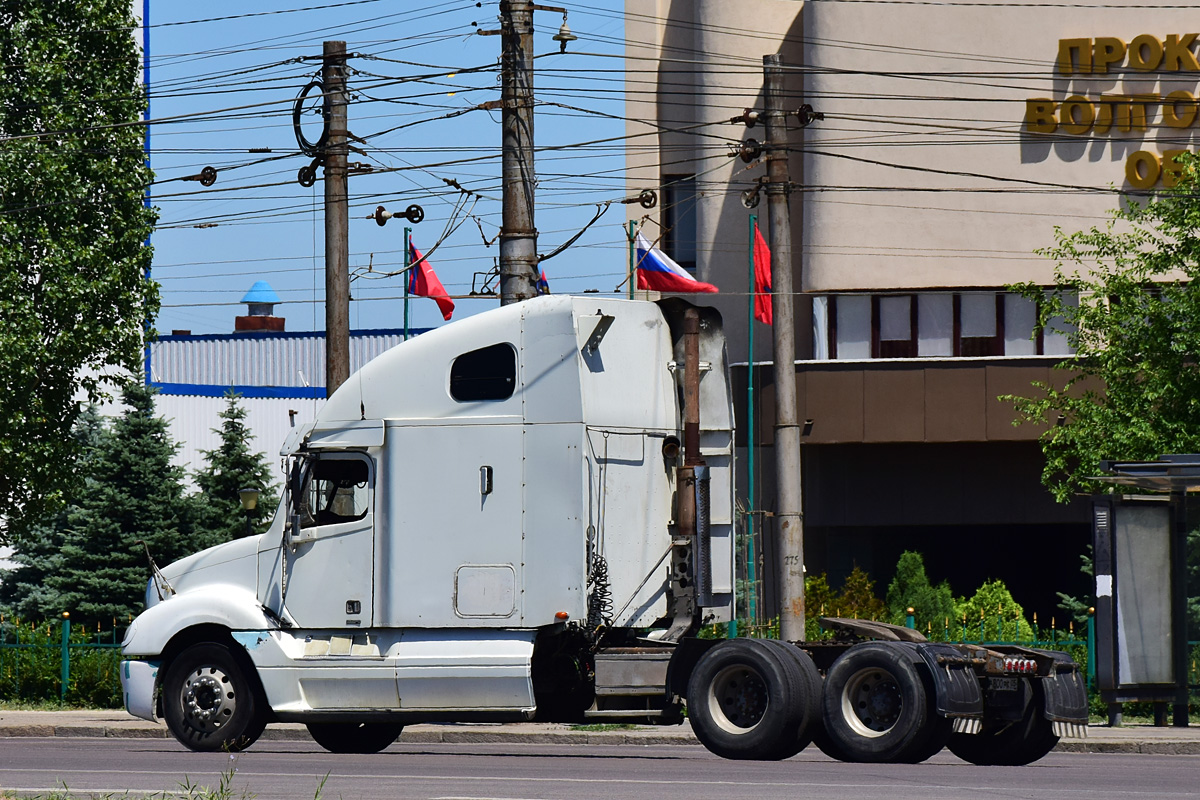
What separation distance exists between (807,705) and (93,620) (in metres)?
26.0

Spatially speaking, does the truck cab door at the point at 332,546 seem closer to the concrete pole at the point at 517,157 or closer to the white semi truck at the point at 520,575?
the white semi truck at the point at 520,575

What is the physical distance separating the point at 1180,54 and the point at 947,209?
19.8 feet

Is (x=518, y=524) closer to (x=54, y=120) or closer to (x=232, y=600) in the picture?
(x=232, y=600)

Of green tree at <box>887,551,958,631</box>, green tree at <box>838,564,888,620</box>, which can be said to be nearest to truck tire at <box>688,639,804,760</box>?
green tree at <box>838,564,888,620</box>

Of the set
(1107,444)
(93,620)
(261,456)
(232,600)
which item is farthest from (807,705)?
(261,456)

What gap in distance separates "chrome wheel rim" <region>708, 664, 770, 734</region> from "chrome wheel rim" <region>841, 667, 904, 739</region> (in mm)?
736

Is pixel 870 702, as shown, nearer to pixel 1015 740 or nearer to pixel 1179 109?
pixel 1015 740

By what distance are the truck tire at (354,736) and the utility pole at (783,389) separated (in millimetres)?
6928

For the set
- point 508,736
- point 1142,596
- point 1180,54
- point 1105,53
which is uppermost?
point 1105,53

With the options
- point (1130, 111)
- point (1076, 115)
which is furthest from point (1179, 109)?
point (1076, 115)

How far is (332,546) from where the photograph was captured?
15.4 m

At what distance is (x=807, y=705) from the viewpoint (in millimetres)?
13812

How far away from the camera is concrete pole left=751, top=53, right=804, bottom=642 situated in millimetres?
22812

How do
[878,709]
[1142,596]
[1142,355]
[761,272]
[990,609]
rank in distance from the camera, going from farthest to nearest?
1. [761,272]
2. [990,609]
3. [1142,355]
4. [1142,596]
5. [878,709]
